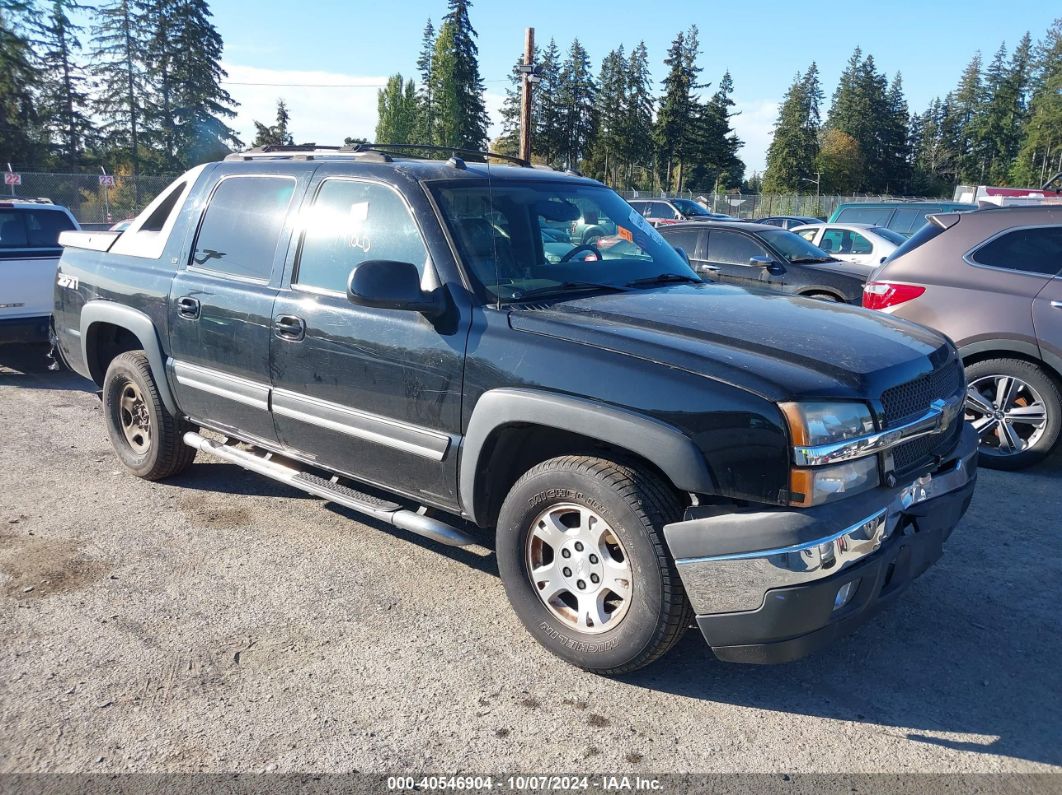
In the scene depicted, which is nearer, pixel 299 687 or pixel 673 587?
pixel 673 587

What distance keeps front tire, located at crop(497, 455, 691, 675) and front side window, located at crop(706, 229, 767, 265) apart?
26.4ft

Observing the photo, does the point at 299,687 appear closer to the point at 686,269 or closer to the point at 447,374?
the point at 447,374

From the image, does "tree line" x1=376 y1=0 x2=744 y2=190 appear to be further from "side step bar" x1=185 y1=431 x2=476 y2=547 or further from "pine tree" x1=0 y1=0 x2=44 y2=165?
"side step bar" x1=185 y1=431 x2=476 y2=547

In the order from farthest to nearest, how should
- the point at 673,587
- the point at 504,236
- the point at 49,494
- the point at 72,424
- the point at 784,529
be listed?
the point at 72,424 < the point at 49,494 < the point at 504,236 < the point at 673,587 < the point at 784,529

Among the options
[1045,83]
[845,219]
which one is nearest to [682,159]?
[1045,83]

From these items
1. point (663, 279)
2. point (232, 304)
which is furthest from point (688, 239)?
point (232, 304)

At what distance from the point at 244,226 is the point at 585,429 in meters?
2.52

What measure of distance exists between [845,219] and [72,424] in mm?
14623

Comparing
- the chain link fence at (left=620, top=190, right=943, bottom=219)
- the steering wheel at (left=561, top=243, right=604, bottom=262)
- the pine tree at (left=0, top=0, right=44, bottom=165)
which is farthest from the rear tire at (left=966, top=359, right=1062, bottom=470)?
the pine tree at (left=0, top=0, right=44, bottom=165)

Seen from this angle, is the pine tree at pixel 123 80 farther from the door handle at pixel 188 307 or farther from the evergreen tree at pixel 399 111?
the door handle at pixel 188 307

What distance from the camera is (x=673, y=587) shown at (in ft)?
9.91

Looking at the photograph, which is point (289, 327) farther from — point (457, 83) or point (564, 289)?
point (457, 83)

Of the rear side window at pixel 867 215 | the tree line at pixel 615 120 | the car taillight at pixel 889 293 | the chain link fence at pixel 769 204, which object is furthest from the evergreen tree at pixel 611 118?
the car taillight at pixel 889 293

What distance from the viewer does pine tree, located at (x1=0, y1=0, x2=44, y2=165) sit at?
164 ft
